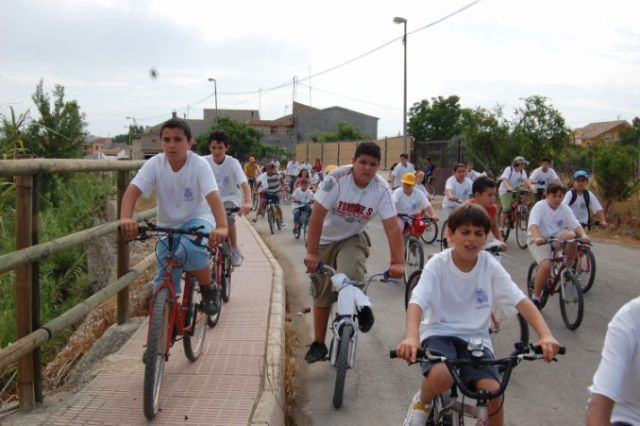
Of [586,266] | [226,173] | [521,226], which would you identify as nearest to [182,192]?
[226,173]

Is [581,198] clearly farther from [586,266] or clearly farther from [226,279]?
[226,279]

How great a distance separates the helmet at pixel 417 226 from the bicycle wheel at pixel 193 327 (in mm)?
5151

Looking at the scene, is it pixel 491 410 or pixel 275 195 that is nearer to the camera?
pixel 491 410

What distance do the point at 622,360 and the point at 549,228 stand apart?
5.80 meters

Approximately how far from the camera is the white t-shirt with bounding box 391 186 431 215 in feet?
33.6

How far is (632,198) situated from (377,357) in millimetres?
13559

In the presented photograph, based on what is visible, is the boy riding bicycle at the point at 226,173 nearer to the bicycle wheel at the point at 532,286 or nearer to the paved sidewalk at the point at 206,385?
the paved sidewalk at the point at 206,385

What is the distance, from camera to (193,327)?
4930 mm

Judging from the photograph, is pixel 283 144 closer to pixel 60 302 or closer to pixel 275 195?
pixel 275 195

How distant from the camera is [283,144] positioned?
257 feet

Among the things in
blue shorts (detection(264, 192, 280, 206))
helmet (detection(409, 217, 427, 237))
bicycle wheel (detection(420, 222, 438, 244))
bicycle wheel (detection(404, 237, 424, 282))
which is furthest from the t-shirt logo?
blue shorts (detection(264, 192, 280, 206))

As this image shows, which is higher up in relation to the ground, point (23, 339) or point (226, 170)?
point (226, 170)

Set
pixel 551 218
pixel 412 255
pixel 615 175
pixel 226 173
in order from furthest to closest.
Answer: pixel 615 175 → pixel 412 255 → pixel 226 173 → pixel 551 218

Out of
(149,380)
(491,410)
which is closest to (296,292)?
(149,380)
